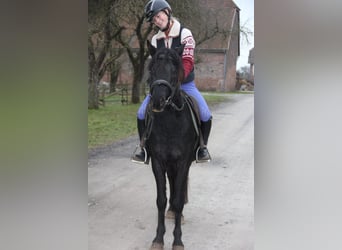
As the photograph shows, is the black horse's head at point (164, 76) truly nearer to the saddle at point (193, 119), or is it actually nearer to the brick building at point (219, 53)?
the saddle at point (193, 119)

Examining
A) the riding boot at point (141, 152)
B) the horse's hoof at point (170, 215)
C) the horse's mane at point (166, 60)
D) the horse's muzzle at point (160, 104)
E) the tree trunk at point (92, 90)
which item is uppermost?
the horse's mane at point (166, 60)

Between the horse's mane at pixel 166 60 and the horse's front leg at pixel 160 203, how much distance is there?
1.84ft

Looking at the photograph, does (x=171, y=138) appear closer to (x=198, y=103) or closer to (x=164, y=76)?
(x=198, y=103)

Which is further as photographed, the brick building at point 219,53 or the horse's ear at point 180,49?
the brick building at point 219,53

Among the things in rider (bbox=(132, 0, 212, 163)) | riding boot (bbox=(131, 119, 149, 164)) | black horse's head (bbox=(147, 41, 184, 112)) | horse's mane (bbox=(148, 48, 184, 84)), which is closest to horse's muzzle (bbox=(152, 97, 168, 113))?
black horse's head (bbox=(147, 41, 184, 112))

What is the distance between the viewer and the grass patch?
2.51 metres

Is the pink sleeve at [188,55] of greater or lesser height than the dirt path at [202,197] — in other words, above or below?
above

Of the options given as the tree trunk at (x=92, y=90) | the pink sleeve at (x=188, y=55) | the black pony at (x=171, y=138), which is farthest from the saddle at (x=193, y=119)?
the tree trunk at (x=92, y=90)

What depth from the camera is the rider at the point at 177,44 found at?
2.10m

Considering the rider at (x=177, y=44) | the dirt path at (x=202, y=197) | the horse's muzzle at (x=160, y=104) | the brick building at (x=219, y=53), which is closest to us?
the horse's muzzle at (x=160, y=104)

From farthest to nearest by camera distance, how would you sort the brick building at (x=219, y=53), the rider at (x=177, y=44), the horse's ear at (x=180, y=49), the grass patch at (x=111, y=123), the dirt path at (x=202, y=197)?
the grass patch at (x=111, y=123) < the brick building at (x=219, y=53) < the dirt path at (x=202, y=197) < the rider at (x=177, y=44) < the horse's ear at (x=180, y=49)

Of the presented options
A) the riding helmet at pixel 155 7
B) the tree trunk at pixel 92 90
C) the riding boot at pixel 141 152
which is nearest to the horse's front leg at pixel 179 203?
the riding boot at pixel 141 152

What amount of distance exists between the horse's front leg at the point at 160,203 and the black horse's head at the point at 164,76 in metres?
0.43

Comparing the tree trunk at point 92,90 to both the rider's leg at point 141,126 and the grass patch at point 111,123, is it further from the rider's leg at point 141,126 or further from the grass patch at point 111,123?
the rider's leg at point 141,126
